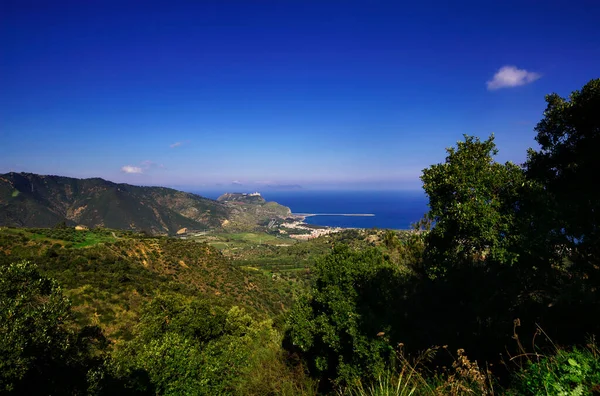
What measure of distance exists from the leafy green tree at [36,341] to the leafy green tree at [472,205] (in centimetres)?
1414

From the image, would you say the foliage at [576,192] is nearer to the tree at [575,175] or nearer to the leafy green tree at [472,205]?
the tree at [575,175]

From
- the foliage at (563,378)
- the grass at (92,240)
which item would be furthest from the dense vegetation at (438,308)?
the grass at (92,240)

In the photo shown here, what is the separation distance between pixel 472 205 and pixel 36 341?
15.3 meters

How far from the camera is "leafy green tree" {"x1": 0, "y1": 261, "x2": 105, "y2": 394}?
Answer: 8406mm

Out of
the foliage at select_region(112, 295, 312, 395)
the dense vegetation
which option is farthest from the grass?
the dense vegetation

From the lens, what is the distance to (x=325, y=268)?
579 inches

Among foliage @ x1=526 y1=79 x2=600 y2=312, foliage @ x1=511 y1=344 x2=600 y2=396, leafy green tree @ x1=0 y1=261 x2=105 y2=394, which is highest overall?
foliage @ x1=526 y1=79 x2=600 y2=312

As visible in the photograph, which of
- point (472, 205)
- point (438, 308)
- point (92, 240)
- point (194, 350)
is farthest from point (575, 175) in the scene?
point (92, 240)

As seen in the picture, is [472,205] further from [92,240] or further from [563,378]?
[92,240]

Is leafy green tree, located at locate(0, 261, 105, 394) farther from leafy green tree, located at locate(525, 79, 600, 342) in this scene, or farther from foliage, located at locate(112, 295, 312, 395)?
leafy green tree, located at locate(525, 79, 600, 342)

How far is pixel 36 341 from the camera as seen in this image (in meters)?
9.21

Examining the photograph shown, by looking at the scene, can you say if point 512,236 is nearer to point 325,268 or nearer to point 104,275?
point 325,268

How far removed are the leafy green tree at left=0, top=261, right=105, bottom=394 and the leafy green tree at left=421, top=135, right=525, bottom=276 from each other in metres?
14.1

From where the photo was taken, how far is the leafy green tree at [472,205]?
9.12 metres
